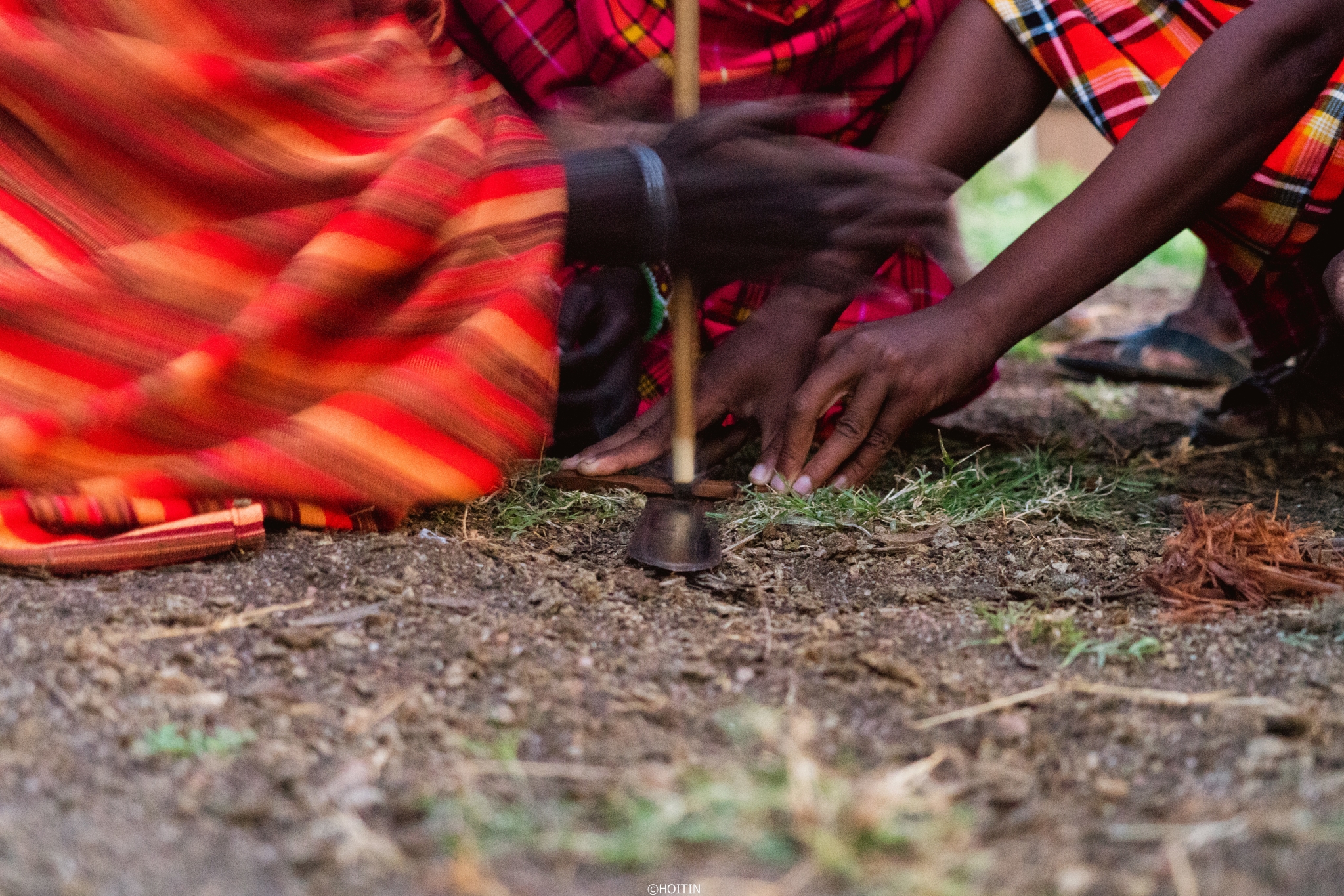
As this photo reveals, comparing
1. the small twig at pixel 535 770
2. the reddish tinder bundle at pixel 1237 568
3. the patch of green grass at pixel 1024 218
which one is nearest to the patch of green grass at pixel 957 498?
the reddish tinder bundle at pixel 1237 568

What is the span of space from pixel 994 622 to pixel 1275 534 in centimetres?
34

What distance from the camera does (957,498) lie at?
4.87 feet

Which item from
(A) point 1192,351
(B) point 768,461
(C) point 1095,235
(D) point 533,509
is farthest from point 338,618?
(A) point 1192,351

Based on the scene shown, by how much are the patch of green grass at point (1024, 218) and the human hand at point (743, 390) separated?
142 centimetres

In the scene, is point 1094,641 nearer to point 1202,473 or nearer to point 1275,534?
point 1275,534

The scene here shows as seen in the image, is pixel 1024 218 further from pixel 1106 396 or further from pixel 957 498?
pixel 957 498

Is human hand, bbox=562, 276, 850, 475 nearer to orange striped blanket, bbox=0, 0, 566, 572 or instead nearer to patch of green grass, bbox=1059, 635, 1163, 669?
orange striped blanket, bbox=0, 0, 566, 572

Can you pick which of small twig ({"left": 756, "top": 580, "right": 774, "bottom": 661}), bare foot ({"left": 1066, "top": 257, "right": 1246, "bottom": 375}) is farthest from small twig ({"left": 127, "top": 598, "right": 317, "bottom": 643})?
bare foot ({"left": 1066, "top": 257, "right": 1246, "bottom": 375})

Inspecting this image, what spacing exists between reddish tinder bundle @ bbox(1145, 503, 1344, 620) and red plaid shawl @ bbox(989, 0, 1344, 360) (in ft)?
1.64

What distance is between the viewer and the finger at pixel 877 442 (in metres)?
1.45

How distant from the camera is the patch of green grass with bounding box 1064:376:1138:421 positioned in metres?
2.10

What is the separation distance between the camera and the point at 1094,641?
1.04 meters

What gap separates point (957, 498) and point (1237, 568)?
40cm

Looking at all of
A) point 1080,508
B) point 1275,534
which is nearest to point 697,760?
point 1275,534
